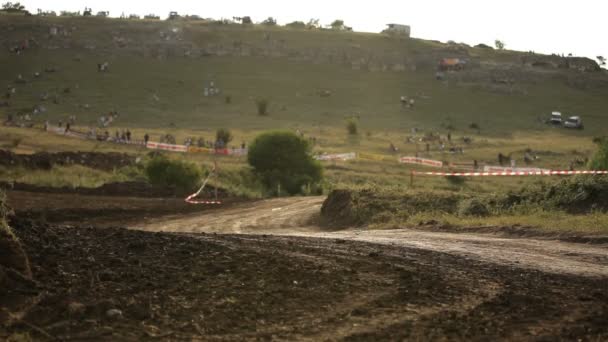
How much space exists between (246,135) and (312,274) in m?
68.2

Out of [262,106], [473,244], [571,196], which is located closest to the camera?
[473,244]

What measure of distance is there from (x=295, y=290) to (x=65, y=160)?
33986mm

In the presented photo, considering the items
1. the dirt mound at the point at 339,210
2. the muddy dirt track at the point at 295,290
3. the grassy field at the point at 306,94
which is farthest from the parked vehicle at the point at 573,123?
the muddy dirt track at the point at 295,290

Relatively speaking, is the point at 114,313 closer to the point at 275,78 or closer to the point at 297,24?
the point at 275,78

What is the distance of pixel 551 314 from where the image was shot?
31.0ft

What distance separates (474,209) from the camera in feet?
69.8

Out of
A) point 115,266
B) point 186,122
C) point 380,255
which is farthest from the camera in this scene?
point 186,122

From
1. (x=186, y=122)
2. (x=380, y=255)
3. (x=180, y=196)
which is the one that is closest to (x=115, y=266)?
(x=380, y=255)

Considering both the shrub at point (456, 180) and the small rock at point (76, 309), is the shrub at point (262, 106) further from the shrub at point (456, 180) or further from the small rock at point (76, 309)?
the small rock at point (76, 309)

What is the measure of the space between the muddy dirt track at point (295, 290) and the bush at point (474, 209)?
7.22 meters

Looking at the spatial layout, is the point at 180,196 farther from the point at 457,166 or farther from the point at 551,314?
the point at 457,166

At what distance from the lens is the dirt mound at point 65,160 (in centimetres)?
3888

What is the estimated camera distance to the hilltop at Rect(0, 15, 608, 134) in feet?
319

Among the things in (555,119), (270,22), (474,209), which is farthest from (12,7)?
(474,209)
